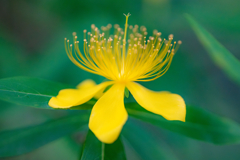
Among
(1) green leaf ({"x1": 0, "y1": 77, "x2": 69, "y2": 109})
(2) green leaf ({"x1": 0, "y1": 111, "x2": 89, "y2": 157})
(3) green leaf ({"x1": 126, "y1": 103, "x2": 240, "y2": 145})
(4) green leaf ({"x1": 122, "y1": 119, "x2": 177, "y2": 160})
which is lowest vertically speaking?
(2) green leaf ({"x1": 0, "y1": 111, "x2": 89, "y2": 157})

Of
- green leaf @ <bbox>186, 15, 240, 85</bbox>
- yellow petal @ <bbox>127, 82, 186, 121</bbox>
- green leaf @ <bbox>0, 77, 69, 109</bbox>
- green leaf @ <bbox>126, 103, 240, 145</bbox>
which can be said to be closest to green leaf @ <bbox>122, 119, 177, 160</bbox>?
green leaf @ <bbox>126, 103, 240, 145</bbox>

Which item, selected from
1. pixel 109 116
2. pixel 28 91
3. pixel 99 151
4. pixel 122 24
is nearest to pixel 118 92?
pixel 109 116

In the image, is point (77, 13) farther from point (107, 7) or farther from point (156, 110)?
point (156, 110)

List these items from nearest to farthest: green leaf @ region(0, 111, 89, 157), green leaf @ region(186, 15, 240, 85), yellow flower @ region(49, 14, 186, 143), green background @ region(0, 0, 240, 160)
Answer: green leaf @ region(186, 15, 240, 85)
yellow flower @ region(49, 14, 186, 143)
green leaf @ region(0, 111, 89, 157)
green background @ region(0, 0, 240, 160)

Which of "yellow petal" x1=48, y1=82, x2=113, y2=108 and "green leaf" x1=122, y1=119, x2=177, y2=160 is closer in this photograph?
"yellow petal" x1=48, y1=82, x2=113, y2=108

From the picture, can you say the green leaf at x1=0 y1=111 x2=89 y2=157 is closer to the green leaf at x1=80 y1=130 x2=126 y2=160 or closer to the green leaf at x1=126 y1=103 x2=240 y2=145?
the green leaf at x1=80 y1=130 x2=126 y2=160

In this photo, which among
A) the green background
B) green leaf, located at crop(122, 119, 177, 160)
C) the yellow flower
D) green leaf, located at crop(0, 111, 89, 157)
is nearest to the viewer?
the yellow flower

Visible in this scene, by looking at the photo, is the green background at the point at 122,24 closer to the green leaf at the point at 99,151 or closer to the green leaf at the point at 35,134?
the green leaf at the point at 35,134

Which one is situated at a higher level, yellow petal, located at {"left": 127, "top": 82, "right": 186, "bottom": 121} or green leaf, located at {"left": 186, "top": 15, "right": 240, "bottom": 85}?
green leaf, located at {"left": 186, "top": 15, "right": 240, "bottom": 85}
